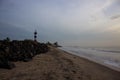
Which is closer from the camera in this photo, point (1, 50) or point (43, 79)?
point (43, 79)

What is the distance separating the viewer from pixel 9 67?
28.2 feet

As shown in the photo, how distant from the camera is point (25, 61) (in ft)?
36.6

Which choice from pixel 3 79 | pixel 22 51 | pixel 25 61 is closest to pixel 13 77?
pixel 3 79

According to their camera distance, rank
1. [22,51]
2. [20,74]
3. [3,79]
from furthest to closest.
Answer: [22,51], [20,74], [3,79]

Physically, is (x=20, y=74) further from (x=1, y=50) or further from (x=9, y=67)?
(x=1, y=50)

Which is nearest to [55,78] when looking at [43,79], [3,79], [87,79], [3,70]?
[43,79]

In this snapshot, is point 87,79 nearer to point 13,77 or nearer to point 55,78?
point 55,78

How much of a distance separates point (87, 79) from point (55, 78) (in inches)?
61.5

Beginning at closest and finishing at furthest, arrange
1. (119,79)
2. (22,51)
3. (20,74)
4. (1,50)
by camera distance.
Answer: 1. (20,74)
2. (119,79)
3. (1,50)
4. (22,51)

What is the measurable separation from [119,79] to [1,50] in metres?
7.43

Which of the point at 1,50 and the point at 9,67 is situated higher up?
the point at 1,50

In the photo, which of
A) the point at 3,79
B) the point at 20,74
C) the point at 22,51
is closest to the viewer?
the point at 3,79

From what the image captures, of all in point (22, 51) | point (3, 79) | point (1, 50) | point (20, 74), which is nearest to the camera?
point (3, 79)

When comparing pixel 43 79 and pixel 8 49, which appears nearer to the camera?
pixel 43 79
